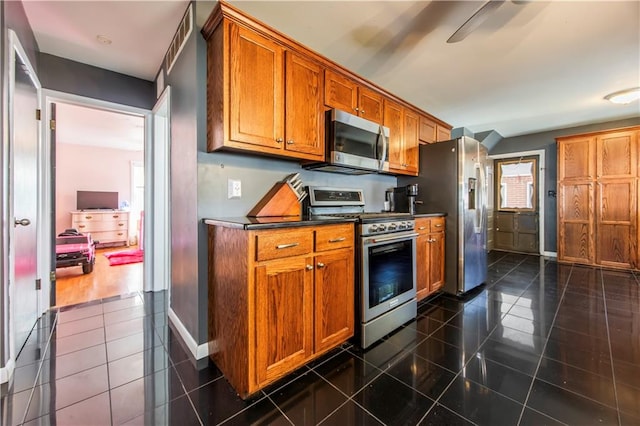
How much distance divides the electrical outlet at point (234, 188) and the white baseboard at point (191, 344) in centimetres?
106

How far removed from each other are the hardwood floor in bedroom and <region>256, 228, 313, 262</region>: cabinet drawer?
8.79ft

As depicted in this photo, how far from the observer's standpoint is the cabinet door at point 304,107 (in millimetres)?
1998

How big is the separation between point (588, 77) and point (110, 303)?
574cm

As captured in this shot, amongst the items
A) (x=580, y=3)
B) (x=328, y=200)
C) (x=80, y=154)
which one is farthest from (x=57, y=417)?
→ (x=80, y=154)

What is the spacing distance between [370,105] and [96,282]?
412cm

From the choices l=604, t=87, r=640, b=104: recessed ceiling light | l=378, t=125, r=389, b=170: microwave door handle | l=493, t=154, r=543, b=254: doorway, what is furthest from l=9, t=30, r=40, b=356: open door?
l=493, t=154, r=543, b=254: doorway

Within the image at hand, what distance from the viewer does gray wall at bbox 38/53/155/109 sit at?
2.48 metres

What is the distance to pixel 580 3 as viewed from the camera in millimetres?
1848

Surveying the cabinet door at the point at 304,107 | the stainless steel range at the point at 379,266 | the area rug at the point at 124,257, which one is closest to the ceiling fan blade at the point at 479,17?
the cabinet door at the point at 304,107

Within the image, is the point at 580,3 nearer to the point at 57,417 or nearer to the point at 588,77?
the point at 588,77

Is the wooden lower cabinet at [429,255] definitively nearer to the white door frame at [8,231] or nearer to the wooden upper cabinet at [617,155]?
the white door frame at [8,231]

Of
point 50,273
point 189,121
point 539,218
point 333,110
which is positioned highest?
point 333,110

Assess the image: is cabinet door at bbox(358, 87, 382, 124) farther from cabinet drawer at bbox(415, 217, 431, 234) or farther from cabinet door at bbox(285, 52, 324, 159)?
cabinet drawer at bbox(415, 217, 431, 234)

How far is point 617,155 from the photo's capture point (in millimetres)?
4242
